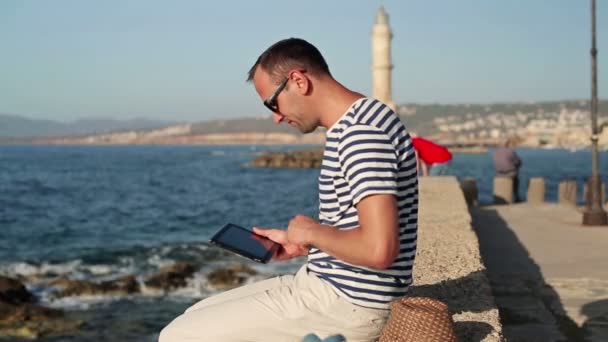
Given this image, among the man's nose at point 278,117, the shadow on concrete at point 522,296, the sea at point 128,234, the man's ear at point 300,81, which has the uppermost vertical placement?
the man's ear at point 300,81

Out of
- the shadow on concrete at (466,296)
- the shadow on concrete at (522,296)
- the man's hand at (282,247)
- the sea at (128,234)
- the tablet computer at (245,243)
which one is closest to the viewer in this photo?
the tablet computer at (245,243)

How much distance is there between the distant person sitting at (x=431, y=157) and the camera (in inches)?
515

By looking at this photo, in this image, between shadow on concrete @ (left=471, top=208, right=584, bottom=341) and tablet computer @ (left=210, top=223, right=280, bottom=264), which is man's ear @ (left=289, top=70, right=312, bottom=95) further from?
shadow on concrete @ (left=471, top=208, right=584, bottom=341)

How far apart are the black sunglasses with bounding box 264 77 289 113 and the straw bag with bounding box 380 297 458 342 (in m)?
0.83

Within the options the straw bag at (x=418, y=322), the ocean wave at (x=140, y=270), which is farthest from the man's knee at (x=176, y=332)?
the ocean wave at (x=140, y=270)

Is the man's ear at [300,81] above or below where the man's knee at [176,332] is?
above

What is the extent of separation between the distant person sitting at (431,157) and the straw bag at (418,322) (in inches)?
391

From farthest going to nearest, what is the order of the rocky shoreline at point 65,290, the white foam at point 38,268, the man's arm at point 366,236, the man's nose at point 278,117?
the white foam at point 38,268 < the rocky shoreline at point 65,290 < the man's nose at point 278,117 < the man's arm at point 366,236

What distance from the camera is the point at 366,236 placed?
2529mm

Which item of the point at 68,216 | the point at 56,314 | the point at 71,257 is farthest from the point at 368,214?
the point at 68,216

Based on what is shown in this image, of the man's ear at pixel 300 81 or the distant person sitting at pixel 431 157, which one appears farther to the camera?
the distant person sitting at pixel 431 157

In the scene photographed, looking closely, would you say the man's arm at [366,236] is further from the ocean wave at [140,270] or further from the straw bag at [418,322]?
the ocean wave at [140,270]

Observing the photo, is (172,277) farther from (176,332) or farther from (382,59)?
(382,59)

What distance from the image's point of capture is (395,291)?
9.52ft
